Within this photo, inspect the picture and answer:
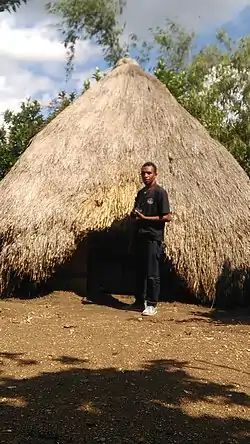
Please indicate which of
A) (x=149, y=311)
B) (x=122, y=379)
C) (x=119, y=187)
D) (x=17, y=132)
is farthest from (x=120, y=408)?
(x=17, y=132)

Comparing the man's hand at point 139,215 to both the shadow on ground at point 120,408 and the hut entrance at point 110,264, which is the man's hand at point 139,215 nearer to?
the hut entrance at point 110,264

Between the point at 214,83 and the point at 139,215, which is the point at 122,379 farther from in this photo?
the point at 214,83

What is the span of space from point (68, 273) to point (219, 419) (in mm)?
5345

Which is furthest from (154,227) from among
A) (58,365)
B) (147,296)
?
(58,365)

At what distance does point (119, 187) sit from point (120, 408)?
15.2 feet

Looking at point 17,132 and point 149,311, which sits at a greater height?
point 17,132

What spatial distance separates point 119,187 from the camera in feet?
26.3

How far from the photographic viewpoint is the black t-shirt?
697 cm

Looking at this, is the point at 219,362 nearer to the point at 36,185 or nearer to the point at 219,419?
the point at 219,419

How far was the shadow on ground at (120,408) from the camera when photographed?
3.27 meters

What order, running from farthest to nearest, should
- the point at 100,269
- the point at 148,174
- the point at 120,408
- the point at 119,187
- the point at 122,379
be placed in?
the point at 100,269
the point at 119,187
the point at 148,174
the point at 122,379
the point at 120,408

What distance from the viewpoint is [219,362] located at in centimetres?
485

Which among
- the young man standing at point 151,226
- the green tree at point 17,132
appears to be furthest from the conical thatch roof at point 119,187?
the green tree at point 17,132

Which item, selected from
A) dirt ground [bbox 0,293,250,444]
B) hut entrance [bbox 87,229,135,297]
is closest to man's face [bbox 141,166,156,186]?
dirt ground [bbox 0,293,250,444]
